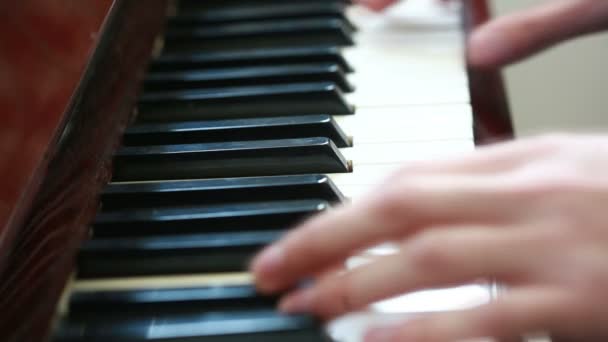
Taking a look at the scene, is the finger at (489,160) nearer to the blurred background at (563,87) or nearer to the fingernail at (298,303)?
the fingernail at (298,303)

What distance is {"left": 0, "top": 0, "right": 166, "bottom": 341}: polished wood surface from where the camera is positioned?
610 mm

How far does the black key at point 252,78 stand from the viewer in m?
0.86

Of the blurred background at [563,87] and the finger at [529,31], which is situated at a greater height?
the blurred background at [563,87]

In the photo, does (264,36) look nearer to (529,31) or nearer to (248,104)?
(248,104)

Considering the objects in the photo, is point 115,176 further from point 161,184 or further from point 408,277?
point 408,277

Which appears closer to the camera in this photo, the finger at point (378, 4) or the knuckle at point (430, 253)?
the knuckle at point (430, 253)

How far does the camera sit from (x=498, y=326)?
0.48 meters

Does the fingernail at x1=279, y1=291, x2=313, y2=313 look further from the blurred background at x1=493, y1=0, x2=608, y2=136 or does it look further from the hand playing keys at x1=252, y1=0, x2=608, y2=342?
the blurred background at x1=493, y1=0, x2=608, y2=136

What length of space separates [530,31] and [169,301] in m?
0.50

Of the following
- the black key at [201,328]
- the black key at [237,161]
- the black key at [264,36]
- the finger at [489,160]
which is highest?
the black key at [264,36]

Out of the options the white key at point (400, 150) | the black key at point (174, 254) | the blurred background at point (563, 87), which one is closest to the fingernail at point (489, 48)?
the white key at point (400, 150)

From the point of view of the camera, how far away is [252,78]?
867mm

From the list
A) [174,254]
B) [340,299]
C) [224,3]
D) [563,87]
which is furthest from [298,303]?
[563,87]

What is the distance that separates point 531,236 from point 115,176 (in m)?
0.41
